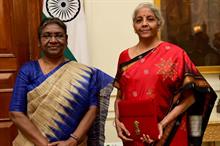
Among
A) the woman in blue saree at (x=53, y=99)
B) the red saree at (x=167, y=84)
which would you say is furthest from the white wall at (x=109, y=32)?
the red saree at (x=167, y=84)

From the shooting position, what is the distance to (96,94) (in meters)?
2.31

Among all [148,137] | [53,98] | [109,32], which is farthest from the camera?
[109,32]

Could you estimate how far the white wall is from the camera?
11.5ft

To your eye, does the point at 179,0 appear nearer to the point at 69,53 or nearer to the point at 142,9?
the point at 69,53

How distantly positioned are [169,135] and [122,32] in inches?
65.9

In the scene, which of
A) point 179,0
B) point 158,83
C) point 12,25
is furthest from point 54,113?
point 179,0

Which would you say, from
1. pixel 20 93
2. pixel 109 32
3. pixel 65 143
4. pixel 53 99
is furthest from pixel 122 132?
pixel 109 32

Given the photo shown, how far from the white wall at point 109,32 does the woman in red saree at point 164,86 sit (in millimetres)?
1314

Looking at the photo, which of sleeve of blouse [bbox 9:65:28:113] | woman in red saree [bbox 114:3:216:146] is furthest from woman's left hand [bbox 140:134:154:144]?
sleeve of blouse [bbox 9:65:28:113]

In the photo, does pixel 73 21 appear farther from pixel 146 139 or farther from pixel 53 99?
pixel 146 139

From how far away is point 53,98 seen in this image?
2.17m

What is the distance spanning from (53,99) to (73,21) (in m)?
1.27

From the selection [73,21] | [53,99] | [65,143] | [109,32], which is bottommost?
[65,143]

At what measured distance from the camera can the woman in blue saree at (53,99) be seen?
2.17 metres
